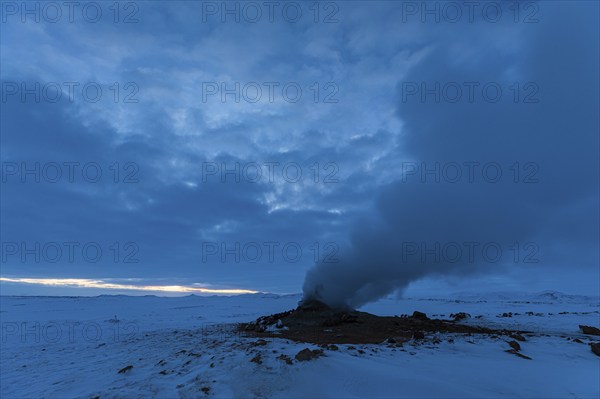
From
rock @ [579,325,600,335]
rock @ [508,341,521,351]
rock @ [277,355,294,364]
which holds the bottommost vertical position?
rock @ [579,325,600,335]

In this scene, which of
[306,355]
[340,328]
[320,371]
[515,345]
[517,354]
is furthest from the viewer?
[340,328]

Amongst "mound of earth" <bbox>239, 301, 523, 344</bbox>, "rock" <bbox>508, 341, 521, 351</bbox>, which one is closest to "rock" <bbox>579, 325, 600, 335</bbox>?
"mound of earth" <bbox>239, 301, 523, 344</bbox>

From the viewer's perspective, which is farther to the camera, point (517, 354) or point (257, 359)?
point (517, 354)

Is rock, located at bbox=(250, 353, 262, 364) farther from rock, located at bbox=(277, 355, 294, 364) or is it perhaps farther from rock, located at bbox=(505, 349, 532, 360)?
rock, located at bbox=(505, 349, 532, 360)

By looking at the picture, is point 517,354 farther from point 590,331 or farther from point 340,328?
point 590,331

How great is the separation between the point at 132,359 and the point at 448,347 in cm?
1443

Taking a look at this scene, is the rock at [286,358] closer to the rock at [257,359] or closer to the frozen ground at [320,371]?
the frozen ground at [320,371]

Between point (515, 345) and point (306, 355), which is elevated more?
point (306, 355)

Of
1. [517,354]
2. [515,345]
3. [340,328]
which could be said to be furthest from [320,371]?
[340,328]

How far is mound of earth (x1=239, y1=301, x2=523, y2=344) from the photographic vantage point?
63.6 feet

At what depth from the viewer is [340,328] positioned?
22.7 metres

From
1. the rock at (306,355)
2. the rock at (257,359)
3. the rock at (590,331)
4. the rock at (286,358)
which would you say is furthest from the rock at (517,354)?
the rock at (590,331)

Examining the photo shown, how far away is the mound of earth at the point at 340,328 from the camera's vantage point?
1938cm

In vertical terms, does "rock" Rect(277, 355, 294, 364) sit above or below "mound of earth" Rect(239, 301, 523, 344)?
above
